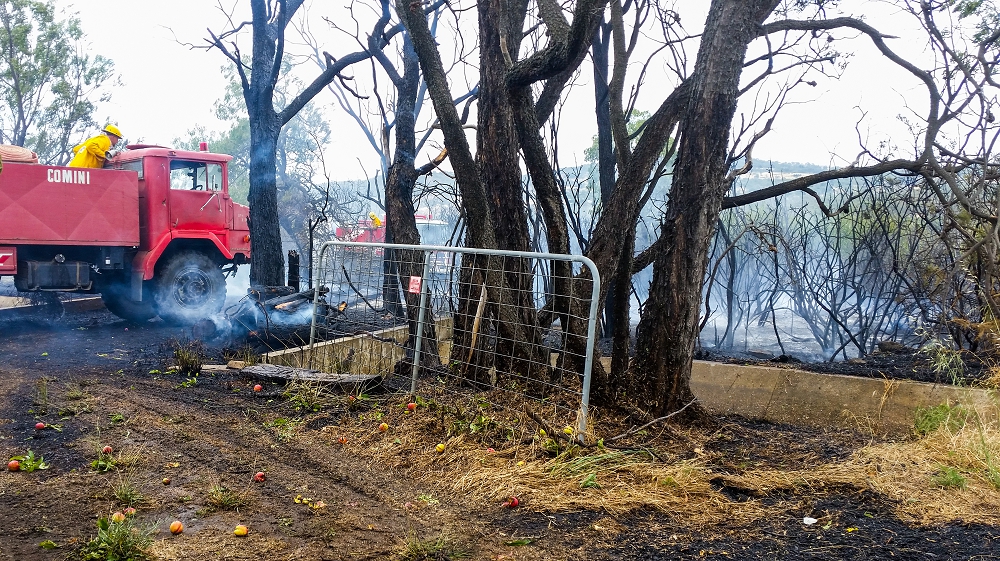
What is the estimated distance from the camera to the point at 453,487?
4078 millimetres

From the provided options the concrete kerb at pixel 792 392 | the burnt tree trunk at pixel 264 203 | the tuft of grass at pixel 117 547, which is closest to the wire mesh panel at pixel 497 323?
the concrete kerb at pixel 792 392

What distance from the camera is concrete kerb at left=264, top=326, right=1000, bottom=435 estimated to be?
6.22 meters

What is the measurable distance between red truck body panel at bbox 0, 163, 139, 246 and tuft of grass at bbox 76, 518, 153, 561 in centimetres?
892

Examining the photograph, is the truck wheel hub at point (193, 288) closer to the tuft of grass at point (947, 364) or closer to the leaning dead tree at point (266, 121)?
the leaning dead tree at point (266, 121)

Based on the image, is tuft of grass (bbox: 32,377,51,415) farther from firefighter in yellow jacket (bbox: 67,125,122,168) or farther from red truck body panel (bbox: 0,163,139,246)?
firefighter in yellow jacket (bbox: 67,125,122,168)

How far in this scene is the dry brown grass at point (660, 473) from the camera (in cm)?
377

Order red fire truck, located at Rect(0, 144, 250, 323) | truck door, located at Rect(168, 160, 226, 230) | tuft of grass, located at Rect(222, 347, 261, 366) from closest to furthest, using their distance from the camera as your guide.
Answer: tuft of grass, located at Rect(222, 347, 261, 366), red fire truck, located at Rect(0, 144, 250, 323), truck door, located at Rect(168, 160, 226, 230)

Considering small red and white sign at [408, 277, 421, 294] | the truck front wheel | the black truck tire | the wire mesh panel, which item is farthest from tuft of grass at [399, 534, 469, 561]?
the black truck tire

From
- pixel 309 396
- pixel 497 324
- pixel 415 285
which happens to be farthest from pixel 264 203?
pixel 497 324

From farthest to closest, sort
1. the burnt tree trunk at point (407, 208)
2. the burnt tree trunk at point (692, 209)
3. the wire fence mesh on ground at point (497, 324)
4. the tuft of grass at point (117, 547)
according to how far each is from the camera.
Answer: the burnt tree trunk at point (407, 208) → the wire fence mesh on ground at point (497, 324) → the burnt tree trunk at point (692, 209) → the tuft of grass at point (117, 547)

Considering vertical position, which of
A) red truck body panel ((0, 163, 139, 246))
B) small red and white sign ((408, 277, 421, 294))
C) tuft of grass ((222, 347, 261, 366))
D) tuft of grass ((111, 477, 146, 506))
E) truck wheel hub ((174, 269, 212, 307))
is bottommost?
tuft of grass ((111, 477, 146, 506))

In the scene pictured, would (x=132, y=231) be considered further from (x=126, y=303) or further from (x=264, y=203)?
(x=264, y=203)

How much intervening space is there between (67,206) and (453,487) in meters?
9.06

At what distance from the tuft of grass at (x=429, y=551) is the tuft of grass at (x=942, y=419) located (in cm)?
372
